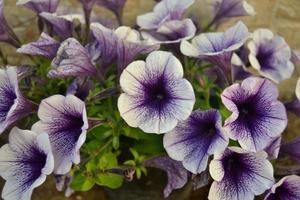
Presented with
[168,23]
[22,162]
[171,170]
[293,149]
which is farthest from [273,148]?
[22,162]

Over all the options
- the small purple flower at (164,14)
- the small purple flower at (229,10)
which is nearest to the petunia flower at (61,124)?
the small purple flower at (164,14)

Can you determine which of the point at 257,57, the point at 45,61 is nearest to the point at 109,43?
the point at 45,61

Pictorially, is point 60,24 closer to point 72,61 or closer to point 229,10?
point 72,61

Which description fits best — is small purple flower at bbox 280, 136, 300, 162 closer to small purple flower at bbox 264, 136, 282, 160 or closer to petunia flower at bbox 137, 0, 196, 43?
small purple flower at bbox 264, 136, 282, 160

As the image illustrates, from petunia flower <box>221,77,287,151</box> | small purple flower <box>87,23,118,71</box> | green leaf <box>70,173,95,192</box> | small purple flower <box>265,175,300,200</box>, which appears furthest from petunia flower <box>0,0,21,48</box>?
small purple flower <box>265,175,300,200</box>

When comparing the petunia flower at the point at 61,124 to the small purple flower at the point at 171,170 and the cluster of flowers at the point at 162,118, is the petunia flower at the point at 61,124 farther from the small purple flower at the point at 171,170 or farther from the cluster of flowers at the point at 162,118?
the small purple flower at the point at 171,170

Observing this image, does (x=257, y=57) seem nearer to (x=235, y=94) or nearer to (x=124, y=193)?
(x=235, y=94)
